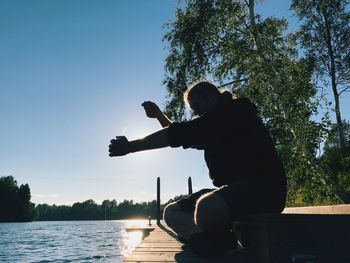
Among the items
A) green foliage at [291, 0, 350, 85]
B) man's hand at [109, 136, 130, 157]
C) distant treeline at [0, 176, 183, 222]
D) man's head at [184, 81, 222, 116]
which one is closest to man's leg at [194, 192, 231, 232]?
man's hand at [109, 136, 130, 157]

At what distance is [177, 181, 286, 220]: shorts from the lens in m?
2.34

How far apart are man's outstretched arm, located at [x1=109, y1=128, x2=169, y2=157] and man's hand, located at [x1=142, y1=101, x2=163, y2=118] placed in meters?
1.01

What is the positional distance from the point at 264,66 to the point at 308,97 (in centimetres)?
195

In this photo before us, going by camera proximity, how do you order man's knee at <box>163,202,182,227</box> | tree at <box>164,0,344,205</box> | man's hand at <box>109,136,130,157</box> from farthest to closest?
1. tree at <box>164,0,344,205</box>
2. man's knee at <box>163,202,182,227</box>
3. man's hand at <box>109,136,130,157</box>

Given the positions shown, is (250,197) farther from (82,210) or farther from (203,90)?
(82,210)

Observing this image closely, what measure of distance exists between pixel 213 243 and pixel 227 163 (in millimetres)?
535

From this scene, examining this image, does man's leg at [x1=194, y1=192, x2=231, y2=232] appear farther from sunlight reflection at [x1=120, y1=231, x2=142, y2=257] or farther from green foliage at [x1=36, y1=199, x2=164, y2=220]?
green foliage at [x1=36, y1=199, x2=164, y2=220]

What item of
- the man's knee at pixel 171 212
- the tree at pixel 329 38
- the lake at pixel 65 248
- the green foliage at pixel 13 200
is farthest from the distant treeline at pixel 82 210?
the man's knee at pixel 171 212

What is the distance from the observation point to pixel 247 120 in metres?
2.50

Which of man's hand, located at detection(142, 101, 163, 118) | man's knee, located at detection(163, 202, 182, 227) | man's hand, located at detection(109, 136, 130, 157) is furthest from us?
man's hand, located at detection(142, 101, 163, 118)

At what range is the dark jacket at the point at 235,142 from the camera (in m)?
2.36

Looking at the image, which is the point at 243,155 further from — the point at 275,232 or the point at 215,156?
the point at 275,232

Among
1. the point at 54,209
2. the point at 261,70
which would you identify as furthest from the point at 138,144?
the point at 54,209

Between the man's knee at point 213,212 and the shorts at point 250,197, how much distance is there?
1.3 inches
